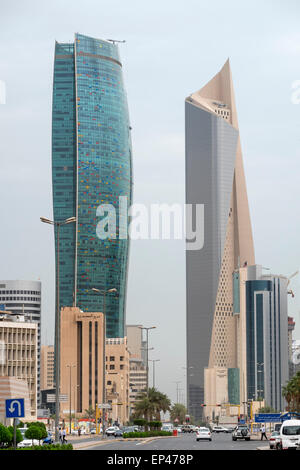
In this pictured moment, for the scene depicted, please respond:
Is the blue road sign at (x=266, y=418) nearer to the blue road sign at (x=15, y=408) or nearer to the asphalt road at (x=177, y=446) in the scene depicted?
the asphalt road at (x=177, y=446)

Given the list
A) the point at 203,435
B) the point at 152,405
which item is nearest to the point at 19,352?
the point at 152,405

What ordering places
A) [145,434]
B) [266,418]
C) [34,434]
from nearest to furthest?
[34,434]
[266,418]
[145,434]

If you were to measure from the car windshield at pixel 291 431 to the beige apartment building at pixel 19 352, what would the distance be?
112390mm

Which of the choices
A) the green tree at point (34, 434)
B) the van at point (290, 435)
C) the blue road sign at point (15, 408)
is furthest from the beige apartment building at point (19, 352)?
the blue road sign at point (15, 408)

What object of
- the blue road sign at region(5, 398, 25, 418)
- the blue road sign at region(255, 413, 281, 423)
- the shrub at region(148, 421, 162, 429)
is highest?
the blue road sign at region(5, 398, 25, 418)

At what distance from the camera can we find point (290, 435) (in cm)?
5241

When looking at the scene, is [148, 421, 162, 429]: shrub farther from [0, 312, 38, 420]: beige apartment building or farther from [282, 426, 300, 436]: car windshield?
[282, 426, 300, 436]: car windshield

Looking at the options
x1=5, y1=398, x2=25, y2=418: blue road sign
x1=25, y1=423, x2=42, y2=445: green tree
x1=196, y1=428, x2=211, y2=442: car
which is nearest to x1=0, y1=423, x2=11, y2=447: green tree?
x1=25, y1=423, x2=42, y2=445: green tree

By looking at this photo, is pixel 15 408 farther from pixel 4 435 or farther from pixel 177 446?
pixel 177 446

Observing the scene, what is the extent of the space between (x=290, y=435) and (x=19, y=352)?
118665mm

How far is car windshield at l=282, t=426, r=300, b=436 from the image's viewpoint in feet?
172

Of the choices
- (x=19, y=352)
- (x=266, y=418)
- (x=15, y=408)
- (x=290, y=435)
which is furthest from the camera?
(x=19, y=352)

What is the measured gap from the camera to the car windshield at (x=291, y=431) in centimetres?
5250
